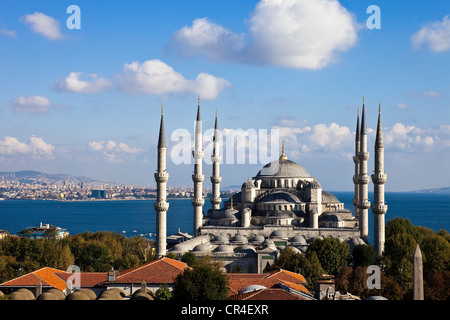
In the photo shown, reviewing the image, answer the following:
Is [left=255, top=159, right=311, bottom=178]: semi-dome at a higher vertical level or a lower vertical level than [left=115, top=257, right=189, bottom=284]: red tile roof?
higher

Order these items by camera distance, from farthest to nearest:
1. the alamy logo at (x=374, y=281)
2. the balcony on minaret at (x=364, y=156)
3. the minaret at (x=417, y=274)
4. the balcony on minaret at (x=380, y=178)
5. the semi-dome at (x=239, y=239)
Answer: the balcony on minaret at (x=364, y=156), the semi-dome at (x=239, y=239), the balcony on minaret at (x=380, y=178), the alamy logo at (x=374, y=281), the minaret at (x=417, y=274)

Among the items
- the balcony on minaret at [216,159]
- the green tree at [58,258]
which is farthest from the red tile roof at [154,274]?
the balcony on minaret at [216,159]

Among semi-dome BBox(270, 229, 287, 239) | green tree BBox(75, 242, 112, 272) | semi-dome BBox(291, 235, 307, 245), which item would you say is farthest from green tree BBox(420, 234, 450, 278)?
green tree BBox(75, 242, 112, 272)

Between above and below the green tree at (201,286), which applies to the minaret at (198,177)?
above

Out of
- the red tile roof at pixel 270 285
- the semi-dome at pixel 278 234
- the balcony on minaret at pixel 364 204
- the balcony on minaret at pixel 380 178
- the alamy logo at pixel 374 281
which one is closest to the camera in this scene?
the red tile roof at pixel 270 285

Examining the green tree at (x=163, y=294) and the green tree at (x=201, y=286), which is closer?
the green tree at (x=201, y=286)

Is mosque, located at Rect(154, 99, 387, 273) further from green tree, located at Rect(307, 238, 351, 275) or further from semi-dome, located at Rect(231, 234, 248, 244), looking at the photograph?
green tree, located at Rect(307, 238, 351, 275)

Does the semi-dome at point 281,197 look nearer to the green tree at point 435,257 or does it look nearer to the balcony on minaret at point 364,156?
the balcony on minaret at point 364,156

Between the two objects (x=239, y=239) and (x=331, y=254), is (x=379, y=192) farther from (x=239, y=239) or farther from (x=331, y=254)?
(x=239, y=239)
